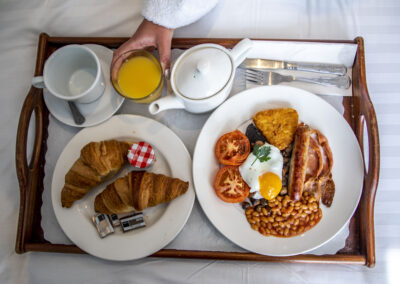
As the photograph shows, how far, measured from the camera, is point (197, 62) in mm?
1006

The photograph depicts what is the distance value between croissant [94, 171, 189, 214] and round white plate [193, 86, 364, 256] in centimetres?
9

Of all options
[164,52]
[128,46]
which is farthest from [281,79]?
[128,46]

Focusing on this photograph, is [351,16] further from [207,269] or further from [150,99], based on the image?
[207,269]

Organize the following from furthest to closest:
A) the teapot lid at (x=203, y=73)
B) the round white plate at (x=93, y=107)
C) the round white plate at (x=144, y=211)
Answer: the round white plate at (x=93, y=107) → the round white plate at (x=144, y=211) → the teapot lid at (x=203, y=73)

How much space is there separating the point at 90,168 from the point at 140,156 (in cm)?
17

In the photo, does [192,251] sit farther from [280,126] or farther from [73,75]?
[73,75]

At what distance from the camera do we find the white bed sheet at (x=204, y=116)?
3.82ft

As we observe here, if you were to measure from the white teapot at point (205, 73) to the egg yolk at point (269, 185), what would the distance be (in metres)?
0.30

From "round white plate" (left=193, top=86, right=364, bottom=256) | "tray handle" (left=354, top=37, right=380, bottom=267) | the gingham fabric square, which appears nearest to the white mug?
the gingham fabric square

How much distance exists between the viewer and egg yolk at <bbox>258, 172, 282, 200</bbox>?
1.07 meters

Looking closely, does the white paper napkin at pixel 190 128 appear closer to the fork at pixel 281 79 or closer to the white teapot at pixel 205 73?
the fork at pixel 281 79

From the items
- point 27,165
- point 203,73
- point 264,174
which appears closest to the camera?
point 203,73

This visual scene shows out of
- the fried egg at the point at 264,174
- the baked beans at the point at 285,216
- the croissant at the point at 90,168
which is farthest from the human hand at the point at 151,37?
the baked beans at the point at 285,216

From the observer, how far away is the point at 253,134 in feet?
3.85
